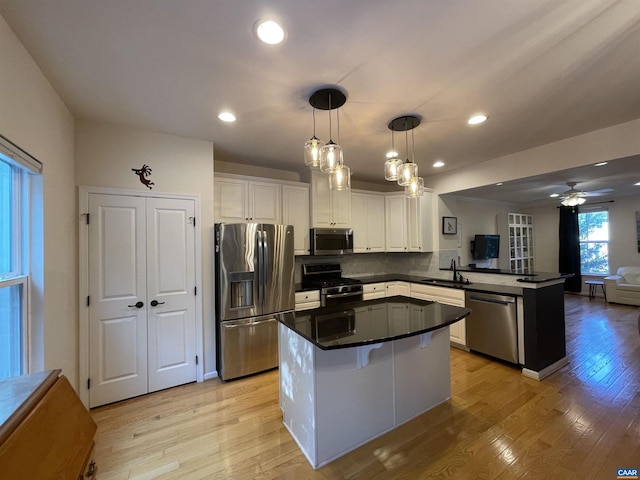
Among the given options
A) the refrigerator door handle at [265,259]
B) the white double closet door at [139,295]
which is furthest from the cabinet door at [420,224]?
the white double closet door at [139,295]

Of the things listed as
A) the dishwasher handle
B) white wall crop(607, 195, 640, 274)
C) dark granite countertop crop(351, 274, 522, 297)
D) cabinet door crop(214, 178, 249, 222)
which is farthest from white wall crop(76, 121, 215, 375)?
white wall crop(607, 195, 640, 274)

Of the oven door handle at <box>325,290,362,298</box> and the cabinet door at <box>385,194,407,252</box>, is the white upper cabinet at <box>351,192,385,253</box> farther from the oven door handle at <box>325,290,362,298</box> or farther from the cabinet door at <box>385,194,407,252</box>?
the oven door handle at <box>325,290,362,298</box>

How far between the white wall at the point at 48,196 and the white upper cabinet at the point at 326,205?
265 cm

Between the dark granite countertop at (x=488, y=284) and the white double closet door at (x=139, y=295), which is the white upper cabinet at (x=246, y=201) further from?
the dark granite countertop at (x=488, y=284)

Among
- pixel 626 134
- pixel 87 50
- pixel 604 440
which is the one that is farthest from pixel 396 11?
pixel 604 440

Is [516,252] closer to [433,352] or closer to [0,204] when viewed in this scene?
[433,352]

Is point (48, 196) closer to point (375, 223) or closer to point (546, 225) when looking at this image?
point (375, 223)

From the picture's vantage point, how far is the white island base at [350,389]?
1783mm

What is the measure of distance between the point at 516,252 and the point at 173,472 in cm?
821

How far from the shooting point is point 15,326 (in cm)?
163

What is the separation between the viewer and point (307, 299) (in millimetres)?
3619

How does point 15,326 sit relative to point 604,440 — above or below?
above

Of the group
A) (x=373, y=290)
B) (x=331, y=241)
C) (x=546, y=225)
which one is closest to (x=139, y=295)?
(x=331, y=241)

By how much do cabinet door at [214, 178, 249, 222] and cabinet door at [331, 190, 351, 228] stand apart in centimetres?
134
